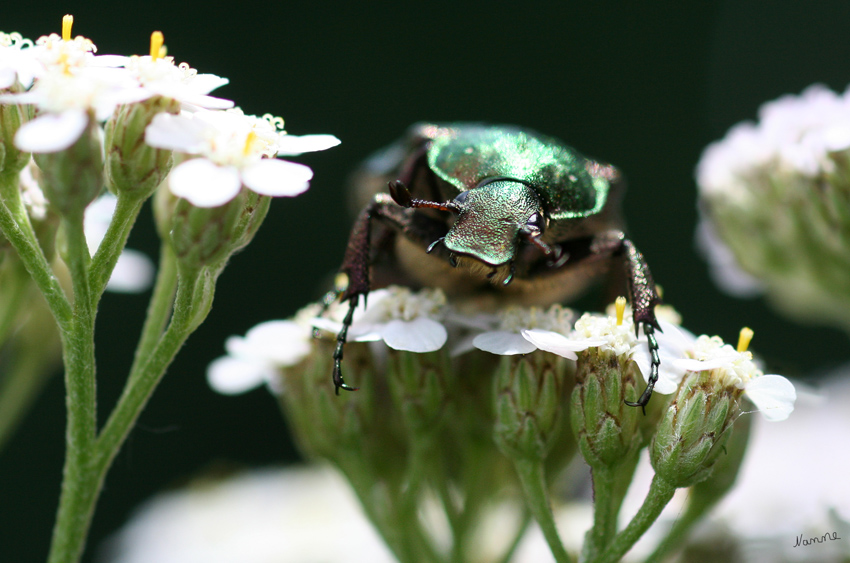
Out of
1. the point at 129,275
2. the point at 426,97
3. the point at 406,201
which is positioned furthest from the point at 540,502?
the point at 426,97

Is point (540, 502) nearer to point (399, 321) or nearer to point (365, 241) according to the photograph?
point (399, 321)

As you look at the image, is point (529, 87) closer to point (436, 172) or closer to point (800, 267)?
point (800, 267)

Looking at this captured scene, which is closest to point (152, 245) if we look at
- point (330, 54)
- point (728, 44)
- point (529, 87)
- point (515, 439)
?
point (330, 54)

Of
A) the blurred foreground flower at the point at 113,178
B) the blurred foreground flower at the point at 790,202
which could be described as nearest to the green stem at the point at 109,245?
the blurred foreground flower at the point at 113,178

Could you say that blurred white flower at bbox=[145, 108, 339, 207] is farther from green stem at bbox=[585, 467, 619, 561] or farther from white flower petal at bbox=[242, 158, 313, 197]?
green stem at bbox=[585, 467, 619, 561]

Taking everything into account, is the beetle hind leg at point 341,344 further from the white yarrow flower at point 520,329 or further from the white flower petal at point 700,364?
the white flower petal at point 700,364
